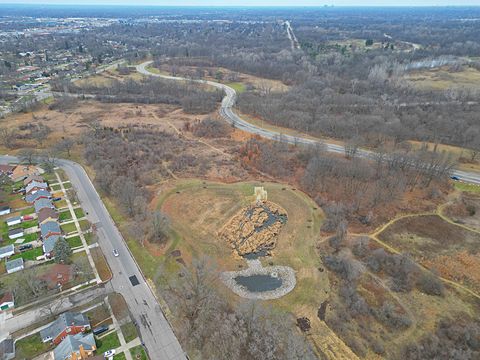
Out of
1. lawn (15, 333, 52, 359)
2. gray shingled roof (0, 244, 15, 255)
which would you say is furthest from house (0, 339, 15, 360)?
gray shingled roof (0, 244, 15, 255)

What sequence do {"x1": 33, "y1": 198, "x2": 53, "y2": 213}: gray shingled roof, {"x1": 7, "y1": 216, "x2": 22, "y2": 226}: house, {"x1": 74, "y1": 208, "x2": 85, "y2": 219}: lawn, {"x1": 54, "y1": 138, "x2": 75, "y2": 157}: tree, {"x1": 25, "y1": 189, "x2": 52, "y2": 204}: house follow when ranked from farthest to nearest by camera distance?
1. {"x1": 54, "y1": 138, "x2": 75, "y2": 157}: tree
2. {"x1": 25, "y1": 189, "x2": 52, "y2": 204}: house
3. {"x1": 74, "y1": 208, "x2": 85, "y2": 219}: lawn
4. {"x1": 33, "y1": 198, "x2": 53, "y2": 213}: gray shingled roof
5. {"x1": 7, "y1": 216, "x2": 22, "y2": 226}: house

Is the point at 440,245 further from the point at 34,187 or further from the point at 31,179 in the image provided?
the point at 31,179

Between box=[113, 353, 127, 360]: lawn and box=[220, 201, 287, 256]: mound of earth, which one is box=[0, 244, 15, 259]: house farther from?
box=[220, 201, 287, 256]: mound of earth

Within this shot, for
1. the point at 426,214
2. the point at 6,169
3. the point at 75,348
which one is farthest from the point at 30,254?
the point at 426,214

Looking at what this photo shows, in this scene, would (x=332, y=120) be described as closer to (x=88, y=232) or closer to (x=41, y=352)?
(x=88, y=232)

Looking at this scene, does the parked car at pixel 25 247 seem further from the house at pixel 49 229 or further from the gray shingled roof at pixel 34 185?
the gray shingled roof at pixel 34 185

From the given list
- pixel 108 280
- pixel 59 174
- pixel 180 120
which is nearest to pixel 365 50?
pixel 180 120
